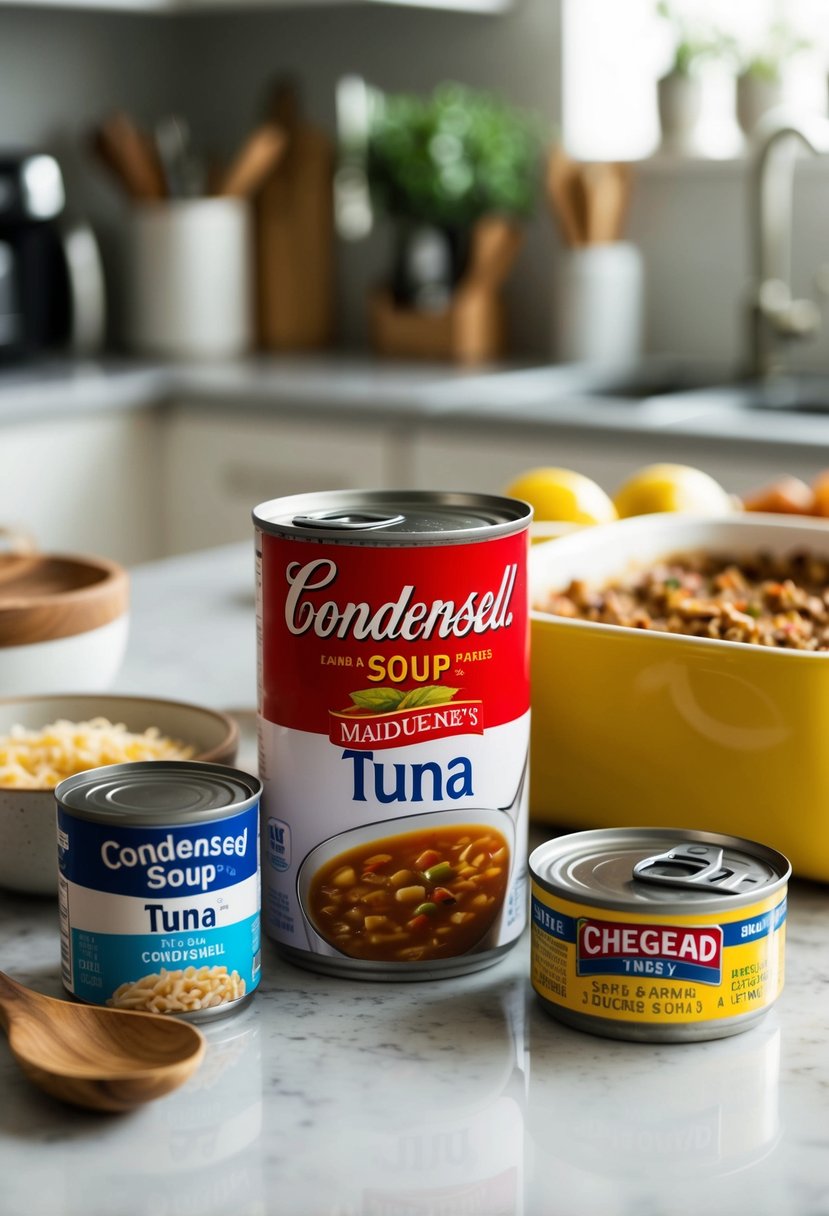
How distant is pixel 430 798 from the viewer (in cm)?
66

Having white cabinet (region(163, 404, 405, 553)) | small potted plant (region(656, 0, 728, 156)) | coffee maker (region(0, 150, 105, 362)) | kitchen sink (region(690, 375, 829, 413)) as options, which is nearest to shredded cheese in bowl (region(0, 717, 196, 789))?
white cabinet (region(163, 404, 405, 553))

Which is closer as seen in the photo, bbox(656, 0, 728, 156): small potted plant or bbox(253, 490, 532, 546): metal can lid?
bbox(253, 490, 532, 546): metal can lid

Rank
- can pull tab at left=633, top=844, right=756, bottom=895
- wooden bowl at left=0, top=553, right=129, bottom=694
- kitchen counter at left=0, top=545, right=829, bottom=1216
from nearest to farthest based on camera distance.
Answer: kitchen counter at left=0, top=545, right=829, bottom=1216 < can pull tab at left=633, top=844, right=756, bottom=895 < wooden bowl at left=0, top=553, right=129, bottom=694

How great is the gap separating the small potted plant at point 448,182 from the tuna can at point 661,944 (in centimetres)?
252

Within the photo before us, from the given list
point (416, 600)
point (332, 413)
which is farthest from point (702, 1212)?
point (332, 413)

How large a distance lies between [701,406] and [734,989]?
2.12 metres

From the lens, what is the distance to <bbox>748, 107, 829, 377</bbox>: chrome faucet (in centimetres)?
267

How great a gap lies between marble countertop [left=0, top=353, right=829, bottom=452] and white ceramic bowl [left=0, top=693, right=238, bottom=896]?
152 cm

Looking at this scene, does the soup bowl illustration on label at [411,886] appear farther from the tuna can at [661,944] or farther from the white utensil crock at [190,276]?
the white utensil crock at [190,276]

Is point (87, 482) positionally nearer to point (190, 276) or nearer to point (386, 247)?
point (190, 276)

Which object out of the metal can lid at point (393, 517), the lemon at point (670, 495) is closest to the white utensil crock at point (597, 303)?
the lemon at point (670, 495)

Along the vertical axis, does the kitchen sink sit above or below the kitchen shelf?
below

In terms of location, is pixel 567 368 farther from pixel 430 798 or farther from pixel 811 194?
pixel 430 798

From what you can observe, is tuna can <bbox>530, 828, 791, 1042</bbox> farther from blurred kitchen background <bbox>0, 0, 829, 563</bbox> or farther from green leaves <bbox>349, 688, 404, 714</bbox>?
blurred kitchen background <bbox>0, 0, 829, 563</bbox>
